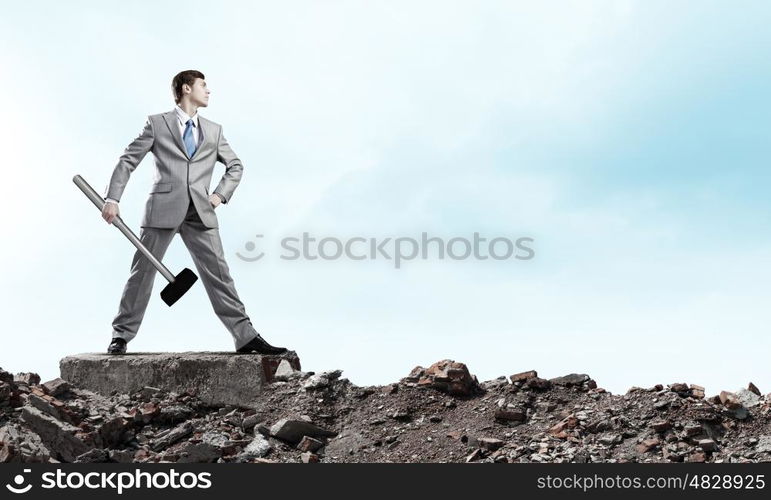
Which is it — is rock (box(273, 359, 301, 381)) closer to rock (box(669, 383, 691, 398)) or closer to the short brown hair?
the short brown hair

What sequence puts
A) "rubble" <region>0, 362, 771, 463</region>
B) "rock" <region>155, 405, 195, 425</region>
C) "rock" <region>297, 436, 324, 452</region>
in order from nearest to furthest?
"rubble" <region>0, 362, 771, 463</region>
"rock" <region>297, 436, 324, 452</region>
"rock" <region>155, 405, 195, 425</region>

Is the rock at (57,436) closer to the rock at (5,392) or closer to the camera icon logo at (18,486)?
the rock at (5,392)

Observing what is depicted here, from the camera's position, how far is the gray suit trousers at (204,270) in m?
7.37

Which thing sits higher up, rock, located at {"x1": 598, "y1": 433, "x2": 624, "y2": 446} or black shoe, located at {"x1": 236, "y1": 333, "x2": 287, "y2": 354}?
black shoe, located at {"x1": 236, "y1": 333, "x2": 287, "y2": 354}

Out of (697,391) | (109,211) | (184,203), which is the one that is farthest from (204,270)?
(697,391)

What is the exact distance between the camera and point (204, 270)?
7.38m

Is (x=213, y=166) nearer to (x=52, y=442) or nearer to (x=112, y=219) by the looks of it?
(x=112, y=219)

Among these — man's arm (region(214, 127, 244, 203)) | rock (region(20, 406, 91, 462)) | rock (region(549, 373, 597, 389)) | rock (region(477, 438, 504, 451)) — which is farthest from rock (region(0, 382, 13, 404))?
rock (region(549, 373, 597, 389))

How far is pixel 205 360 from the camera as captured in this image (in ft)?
23.9

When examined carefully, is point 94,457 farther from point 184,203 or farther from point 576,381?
point 576,381

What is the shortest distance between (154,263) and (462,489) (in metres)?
3.65

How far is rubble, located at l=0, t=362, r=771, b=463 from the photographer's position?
584 cm

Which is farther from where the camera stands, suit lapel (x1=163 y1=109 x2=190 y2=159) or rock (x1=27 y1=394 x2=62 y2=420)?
suit lapel (x1=163 y1=109 x2=190 y2=159)

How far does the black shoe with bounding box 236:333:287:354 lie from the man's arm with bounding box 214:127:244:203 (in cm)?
132
